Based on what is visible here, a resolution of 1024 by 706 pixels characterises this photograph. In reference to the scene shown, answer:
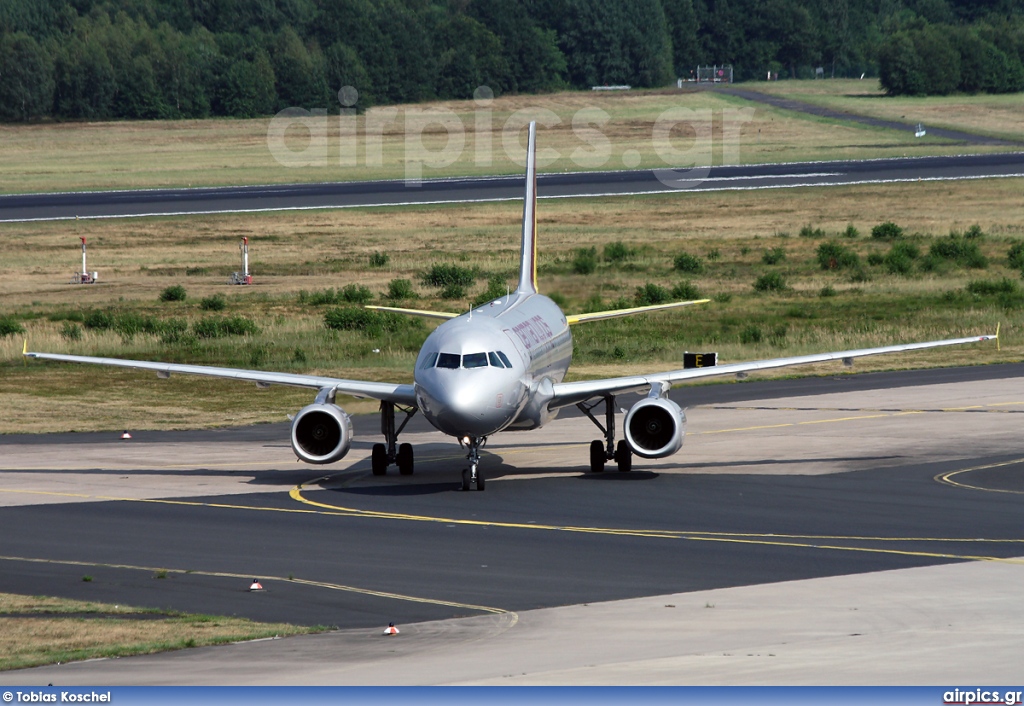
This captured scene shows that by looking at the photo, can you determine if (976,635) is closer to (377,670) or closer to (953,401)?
(377,670)

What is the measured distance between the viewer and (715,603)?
23.8 m

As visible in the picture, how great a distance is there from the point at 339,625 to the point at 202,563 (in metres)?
6.13

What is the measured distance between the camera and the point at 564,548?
29.1m

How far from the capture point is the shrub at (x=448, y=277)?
8375 cm

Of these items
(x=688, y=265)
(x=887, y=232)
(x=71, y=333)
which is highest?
(x=887, y=232)

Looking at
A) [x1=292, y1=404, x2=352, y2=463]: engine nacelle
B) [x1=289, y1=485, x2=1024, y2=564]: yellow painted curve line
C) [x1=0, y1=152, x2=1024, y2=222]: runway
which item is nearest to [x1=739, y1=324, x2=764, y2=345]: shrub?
[x1=292, y1=404, x2=352, y2=463]: engine nacelle

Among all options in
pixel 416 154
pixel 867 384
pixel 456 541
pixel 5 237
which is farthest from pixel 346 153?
pixel 456 541

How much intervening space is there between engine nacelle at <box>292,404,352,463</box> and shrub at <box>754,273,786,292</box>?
4929 cm

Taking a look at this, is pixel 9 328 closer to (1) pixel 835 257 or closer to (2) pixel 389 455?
(2) pixel 389 455

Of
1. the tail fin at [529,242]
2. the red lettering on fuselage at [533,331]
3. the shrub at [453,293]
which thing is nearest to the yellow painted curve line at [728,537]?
the red lettering on fuselage at [533,331]

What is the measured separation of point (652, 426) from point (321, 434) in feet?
26.2

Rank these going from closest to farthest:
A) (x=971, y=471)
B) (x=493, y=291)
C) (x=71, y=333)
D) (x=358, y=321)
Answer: (x=971, y=471), (x=71, y=333), (x=358, y=321), (x=493, y=291)

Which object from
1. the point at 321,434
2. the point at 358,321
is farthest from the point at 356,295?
the point at 321,434

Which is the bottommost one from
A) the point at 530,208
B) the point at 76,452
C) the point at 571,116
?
the point at 76,452
